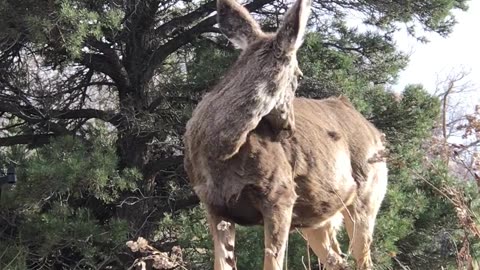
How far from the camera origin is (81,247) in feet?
28.0

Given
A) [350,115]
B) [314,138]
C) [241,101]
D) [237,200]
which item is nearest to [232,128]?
[241,101]

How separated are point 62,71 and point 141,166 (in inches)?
64.1

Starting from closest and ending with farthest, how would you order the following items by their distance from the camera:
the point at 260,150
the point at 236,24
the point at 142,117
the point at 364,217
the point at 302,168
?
the point at 260,150, the point at 236,24, the point at 302,168, the point at 364,217, the point at 142,117

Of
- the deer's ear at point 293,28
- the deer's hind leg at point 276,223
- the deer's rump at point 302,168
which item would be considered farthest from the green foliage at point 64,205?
the deer's ear at point 293,28

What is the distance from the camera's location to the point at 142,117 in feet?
31.0

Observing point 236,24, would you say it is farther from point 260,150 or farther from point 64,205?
point 64,205

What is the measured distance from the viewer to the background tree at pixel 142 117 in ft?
27.0

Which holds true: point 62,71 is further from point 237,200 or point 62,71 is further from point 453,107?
point 453,107

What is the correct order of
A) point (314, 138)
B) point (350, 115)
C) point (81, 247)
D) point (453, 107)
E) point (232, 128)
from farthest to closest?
→ point (453, 107)
point (81, 247)
point (350, 115)
point (314, 138)
point (232, 128)

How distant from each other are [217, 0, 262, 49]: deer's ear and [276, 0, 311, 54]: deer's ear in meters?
0.54

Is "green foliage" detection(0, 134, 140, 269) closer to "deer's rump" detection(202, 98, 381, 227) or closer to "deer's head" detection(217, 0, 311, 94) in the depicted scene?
"deer's rump" detection(202, 98, 381, 227)

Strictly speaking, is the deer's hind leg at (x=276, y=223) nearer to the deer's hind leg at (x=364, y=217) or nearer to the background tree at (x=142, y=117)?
the deer's hind leg at (x=364, y=217)

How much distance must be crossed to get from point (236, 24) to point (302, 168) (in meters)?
0.98

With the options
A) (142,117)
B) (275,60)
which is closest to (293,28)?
(275,60)
